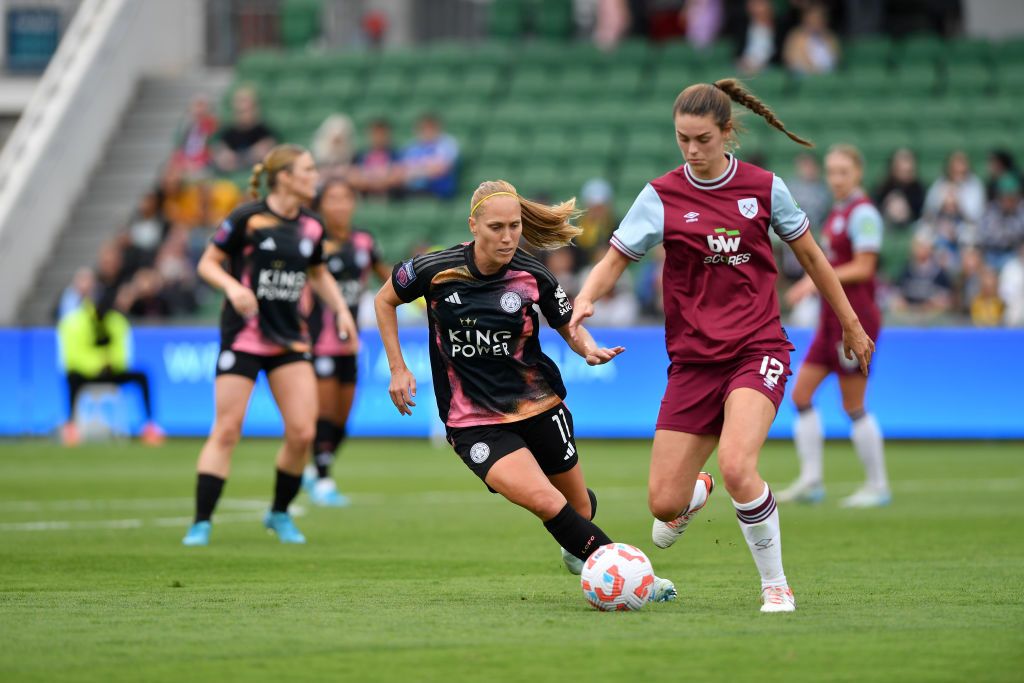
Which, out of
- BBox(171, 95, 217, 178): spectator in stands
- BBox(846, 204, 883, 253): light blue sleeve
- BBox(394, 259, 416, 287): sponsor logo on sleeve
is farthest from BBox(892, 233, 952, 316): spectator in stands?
BBox(394, 259, 416, 287): sponsor logo on sleeve

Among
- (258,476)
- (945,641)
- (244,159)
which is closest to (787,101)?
(244,159)

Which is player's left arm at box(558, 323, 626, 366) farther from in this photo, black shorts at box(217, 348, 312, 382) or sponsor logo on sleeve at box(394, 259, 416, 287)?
black shorts at box(217, 348, 312, 382)

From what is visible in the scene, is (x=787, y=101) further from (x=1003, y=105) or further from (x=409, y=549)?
(x=409, y=549)

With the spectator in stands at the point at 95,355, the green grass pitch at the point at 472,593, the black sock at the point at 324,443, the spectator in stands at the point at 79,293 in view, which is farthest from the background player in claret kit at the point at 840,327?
the spectator in stands at the point at 79,293

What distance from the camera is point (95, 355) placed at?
21453 mm

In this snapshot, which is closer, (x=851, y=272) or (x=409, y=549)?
(x=409, y=549)

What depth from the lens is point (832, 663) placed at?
573cm

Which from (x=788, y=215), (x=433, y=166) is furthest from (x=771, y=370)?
(x=433, y=166)

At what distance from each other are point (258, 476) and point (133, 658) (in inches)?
408

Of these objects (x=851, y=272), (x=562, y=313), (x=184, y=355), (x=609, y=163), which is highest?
(x=562, y=313)

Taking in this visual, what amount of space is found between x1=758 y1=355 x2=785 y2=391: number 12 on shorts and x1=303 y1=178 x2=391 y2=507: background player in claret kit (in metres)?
6.35

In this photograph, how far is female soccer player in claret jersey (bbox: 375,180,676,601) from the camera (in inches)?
296

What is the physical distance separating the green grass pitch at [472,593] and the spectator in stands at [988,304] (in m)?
4.85

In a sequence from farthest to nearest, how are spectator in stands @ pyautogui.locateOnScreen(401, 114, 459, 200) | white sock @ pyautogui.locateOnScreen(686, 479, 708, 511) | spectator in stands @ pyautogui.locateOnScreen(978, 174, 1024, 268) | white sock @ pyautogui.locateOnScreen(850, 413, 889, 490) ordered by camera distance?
spectator in stands @ pyautogui.locateOnScreen(401, 114, 459, 200)
spectator in stands @ pyautogui.locateOnScreen(978, 174, 1024, 268)
white sock @ pyautogui.locateOnScreen(850, 413, 889, 490)
white sock @ pyautogui.locateOnScreen(686, 479, 708, 511)
